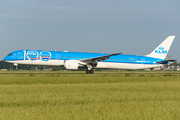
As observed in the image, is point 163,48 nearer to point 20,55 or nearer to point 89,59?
point 89,59

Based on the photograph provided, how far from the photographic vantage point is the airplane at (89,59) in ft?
144

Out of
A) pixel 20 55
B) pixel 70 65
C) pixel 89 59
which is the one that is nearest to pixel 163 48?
pixel 89 59

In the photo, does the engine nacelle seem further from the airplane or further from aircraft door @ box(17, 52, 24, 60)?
aircraft door @ box(17, 52, 24, 60)

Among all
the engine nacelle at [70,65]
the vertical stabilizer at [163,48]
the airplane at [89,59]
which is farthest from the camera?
the vertical stabilizer at [163,48]

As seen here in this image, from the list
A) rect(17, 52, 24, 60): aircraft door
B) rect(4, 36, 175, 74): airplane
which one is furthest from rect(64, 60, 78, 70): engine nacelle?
rect(17, 52, 24, 60): aircraft door

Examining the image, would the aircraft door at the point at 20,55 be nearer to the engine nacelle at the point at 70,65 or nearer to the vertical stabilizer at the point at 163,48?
the engine nacelle at the point at 70,65

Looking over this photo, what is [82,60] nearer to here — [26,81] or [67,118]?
[26,81]

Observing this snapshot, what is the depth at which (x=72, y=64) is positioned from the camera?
4372 centimetres

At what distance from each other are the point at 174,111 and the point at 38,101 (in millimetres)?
6605

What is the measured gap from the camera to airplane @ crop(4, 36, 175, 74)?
43.9 metres

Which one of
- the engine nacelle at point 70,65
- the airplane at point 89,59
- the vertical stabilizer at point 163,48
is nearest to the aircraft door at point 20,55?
the airplane at point 89,59

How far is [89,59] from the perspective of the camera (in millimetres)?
45406

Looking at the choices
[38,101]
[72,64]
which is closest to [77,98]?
[38,101]

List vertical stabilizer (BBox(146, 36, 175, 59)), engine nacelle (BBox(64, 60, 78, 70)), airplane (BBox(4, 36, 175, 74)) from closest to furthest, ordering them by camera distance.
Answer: engine nacelle (BBox(64, 60, 78, 70)), airplane (BBox(4, 36, 175, 74)), vertical stabilizer (BBox(146, 36, 175, 59))
